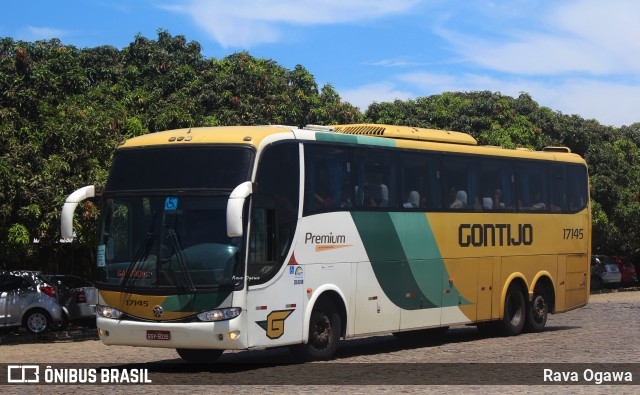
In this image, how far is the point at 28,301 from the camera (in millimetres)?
26812

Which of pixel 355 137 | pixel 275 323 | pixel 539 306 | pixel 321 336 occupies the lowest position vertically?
pixel 321 336

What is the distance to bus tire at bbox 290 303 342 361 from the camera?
16812 mm

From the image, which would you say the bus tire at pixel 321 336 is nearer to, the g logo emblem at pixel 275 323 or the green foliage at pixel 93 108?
the g logo emblem at pixel 275 323

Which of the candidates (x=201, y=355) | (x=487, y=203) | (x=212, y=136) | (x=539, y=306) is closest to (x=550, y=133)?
→ (x=539, y=306)

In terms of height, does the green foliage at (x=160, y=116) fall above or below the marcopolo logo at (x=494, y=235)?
above

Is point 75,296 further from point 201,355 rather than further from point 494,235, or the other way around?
point 494,235

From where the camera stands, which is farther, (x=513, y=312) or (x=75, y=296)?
(x=75, y=296)

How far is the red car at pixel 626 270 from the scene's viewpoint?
52.5m

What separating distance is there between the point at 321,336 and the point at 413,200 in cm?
348

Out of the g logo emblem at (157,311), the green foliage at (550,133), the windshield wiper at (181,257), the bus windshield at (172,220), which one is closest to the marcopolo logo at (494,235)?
the bus windshield at (172,220)

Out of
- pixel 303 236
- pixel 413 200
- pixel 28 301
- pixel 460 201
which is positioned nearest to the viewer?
pixel 303 236

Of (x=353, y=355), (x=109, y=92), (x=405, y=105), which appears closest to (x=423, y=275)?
(x=353, y=355)

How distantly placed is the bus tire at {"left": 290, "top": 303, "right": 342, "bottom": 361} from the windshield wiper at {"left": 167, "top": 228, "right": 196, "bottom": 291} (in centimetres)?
232

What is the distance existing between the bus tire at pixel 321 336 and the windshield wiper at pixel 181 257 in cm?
232
